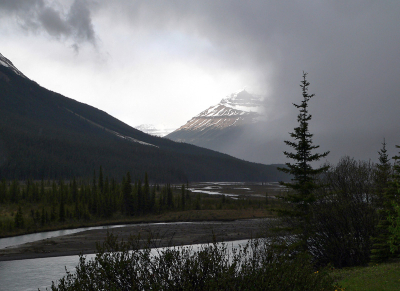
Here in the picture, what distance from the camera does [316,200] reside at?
2836 cm

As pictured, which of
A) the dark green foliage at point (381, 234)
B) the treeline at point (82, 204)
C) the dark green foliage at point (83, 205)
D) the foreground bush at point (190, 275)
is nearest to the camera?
the foreground bush at point (190, 275)

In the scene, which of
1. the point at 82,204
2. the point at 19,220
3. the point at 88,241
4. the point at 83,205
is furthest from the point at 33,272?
the point at 82,204

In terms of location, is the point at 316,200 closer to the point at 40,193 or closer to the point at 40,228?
the point at 40,228

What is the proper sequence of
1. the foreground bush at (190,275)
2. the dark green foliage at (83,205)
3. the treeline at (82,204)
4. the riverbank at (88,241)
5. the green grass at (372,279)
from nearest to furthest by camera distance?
the foreground bush at (190,275) → the green grass at (372,279) → the riverbank at (88,241) → the dark green foliage at (83,205) → the treeline at (82,204)

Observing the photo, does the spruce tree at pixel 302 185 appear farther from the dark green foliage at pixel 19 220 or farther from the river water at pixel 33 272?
the dark green foliage at pixel 19 220

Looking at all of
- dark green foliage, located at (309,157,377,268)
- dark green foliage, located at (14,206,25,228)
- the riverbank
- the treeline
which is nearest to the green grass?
dark green foliage, located at (309,157,377,268)

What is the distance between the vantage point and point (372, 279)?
715 inches

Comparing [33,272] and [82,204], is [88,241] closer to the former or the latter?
[33,272]

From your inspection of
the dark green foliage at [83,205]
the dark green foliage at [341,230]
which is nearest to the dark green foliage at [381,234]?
the dark green foliage at [341,230]

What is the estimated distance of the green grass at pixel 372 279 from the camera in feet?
54.5

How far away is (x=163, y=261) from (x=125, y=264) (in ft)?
2.94

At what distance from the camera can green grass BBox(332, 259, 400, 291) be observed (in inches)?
655

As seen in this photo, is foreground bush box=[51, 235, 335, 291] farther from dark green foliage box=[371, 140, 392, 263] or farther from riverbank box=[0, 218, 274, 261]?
riverbank box=[0, 218, 274, 261]

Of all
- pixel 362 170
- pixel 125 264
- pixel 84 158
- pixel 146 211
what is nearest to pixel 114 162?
pixel 84 158
